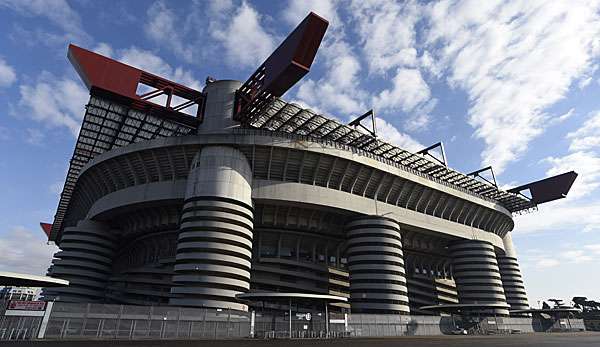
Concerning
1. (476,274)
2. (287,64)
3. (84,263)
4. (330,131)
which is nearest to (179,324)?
(287,64)

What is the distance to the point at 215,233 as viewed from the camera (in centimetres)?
3894

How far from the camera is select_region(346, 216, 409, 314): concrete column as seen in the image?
45188 millimetres

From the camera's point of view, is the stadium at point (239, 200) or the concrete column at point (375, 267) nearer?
the stadium at point (239, 200)

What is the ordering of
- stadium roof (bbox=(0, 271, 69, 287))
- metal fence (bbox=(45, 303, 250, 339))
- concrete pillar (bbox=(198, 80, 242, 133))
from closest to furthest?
metal fence (bbox=(45, 303, 250, 339)) < stadium roof (bbox=(0, 271, 69, 287)) < concrete pillar (bbox=(198, 80, 242, 133))

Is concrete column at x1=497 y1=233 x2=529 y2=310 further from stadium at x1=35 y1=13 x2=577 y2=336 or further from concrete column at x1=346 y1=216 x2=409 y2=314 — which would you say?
concrete column at x1=346 y1=216 x2=409 y2=314

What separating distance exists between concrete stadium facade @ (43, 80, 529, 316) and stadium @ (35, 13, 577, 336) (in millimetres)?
165

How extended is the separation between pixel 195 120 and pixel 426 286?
157 feet

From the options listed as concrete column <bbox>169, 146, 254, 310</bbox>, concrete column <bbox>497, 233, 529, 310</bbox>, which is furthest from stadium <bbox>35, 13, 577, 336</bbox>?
concrete column <bbox>497, 233, 529, 310</bbox>

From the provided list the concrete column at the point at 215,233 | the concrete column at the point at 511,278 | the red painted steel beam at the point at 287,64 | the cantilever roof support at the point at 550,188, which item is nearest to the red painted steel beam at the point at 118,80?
the concrete column at the point at 215,233

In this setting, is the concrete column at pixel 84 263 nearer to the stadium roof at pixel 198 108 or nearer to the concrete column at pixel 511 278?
the stadium roof at pixel 198 108

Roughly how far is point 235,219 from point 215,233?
2747 millimetres

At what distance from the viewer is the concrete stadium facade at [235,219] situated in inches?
1564

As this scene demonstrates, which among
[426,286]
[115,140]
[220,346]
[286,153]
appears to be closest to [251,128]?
[286,153]

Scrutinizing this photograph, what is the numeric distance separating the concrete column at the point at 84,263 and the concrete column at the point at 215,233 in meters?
19.7
